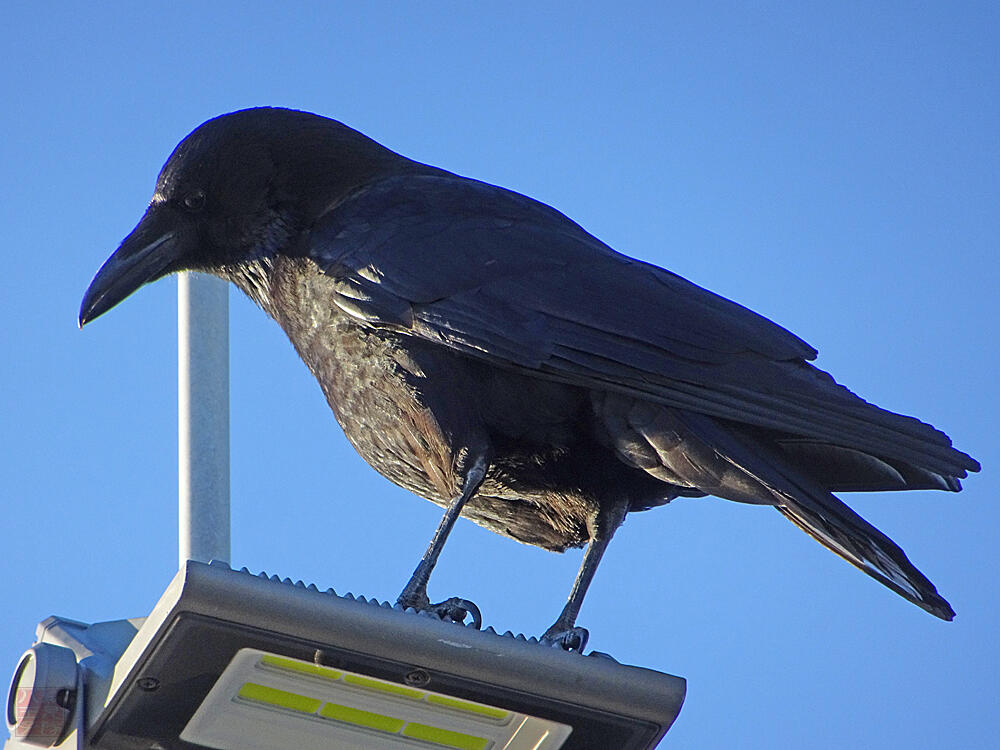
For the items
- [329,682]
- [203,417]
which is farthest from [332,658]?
[203,417]

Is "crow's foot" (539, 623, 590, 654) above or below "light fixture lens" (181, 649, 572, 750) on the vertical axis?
above

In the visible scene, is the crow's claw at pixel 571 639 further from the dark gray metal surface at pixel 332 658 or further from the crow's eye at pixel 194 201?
the crow's eye at pixel 194 201

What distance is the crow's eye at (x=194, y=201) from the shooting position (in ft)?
14.6

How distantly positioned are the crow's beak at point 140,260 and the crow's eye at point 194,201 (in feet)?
0.18

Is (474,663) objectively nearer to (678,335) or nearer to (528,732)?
(528,732)

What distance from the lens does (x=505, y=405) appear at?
3.89 meters

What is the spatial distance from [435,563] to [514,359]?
57 cm

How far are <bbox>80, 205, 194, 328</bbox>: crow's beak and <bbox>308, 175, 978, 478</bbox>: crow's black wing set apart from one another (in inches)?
18.7

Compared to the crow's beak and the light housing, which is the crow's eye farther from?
the light housing

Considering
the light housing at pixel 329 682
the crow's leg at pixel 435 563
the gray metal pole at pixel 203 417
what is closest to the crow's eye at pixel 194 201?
the gray metal pole at pixel 203 417

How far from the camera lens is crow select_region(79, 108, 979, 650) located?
361 cm

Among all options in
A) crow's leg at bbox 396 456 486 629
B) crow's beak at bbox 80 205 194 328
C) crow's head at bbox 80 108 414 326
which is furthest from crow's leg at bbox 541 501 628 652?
crow's beak at bbox 80 205 194 328

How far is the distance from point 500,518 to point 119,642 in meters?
1.73

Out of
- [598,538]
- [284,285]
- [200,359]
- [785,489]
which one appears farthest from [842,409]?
[200,359]
